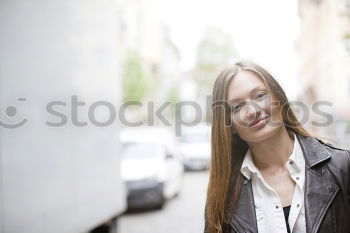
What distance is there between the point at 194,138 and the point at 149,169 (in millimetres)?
6672

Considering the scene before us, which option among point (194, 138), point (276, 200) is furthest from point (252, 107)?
point (194, 138)

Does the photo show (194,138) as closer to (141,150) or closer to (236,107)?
(141,150)

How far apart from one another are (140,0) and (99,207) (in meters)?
24.6

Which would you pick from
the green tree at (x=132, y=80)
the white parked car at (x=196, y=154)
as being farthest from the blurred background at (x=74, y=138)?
the green tree at (x=132, y=80)

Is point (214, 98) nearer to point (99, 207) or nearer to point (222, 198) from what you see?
point (222, 198)

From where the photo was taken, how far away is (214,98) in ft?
6.37

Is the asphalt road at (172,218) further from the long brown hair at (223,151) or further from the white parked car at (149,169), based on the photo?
the long brown hair at (223,151)

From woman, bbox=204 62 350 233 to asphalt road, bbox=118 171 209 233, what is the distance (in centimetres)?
433

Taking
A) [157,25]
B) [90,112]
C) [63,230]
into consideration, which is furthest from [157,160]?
[157,25]

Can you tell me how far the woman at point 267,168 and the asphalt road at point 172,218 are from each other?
433 cm

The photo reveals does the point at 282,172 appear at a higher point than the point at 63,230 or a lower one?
higher

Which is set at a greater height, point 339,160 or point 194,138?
point 339,160

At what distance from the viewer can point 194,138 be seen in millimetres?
14523

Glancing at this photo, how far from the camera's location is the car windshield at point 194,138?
564 inches
